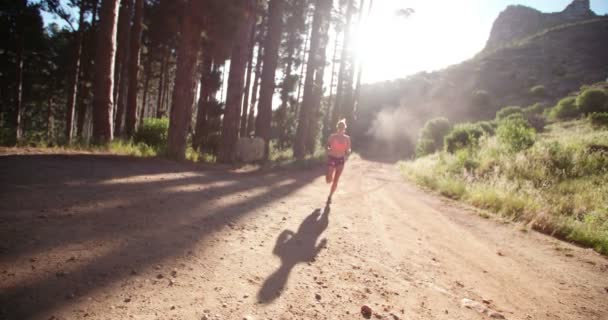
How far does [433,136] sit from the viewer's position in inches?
1041

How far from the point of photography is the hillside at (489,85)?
42062 millimetres

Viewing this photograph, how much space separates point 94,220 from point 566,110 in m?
33.3

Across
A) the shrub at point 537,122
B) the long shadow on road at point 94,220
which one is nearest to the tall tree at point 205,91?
the long shadow on road at point 94,220

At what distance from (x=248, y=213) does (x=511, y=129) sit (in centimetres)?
1268

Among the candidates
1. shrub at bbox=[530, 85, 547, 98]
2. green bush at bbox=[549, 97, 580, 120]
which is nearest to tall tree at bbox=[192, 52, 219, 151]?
green bush at bbox=[549, 97, 580, 120]

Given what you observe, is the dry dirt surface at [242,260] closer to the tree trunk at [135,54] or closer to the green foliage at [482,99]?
the tree trunk at [135,54]

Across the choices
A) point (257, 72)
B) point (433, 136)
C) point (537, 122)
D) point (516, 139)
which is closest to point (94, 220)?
point (516, 139)

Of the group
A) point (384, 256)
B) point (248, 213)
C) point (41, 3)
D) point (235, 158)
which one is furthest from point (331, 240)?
point (41, 3)

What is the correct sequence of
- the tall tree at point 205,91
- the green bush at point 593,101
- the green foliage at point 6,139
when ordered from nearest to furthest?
the green foliage at point 6,139, the tall tree at point 205,91, the green bush at point 593,101

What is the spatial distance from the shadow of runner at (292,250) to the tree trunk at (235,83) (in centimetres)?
638

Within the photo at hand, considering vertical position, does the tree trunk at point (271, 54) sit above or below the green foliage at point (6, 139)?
above

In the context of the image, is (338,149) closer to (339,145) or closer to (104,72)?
(339,145)

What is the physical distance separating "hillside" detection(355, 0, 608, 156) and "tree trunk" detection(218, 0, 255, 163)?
29474 mm

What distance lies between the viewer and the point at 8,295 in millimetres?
1831
